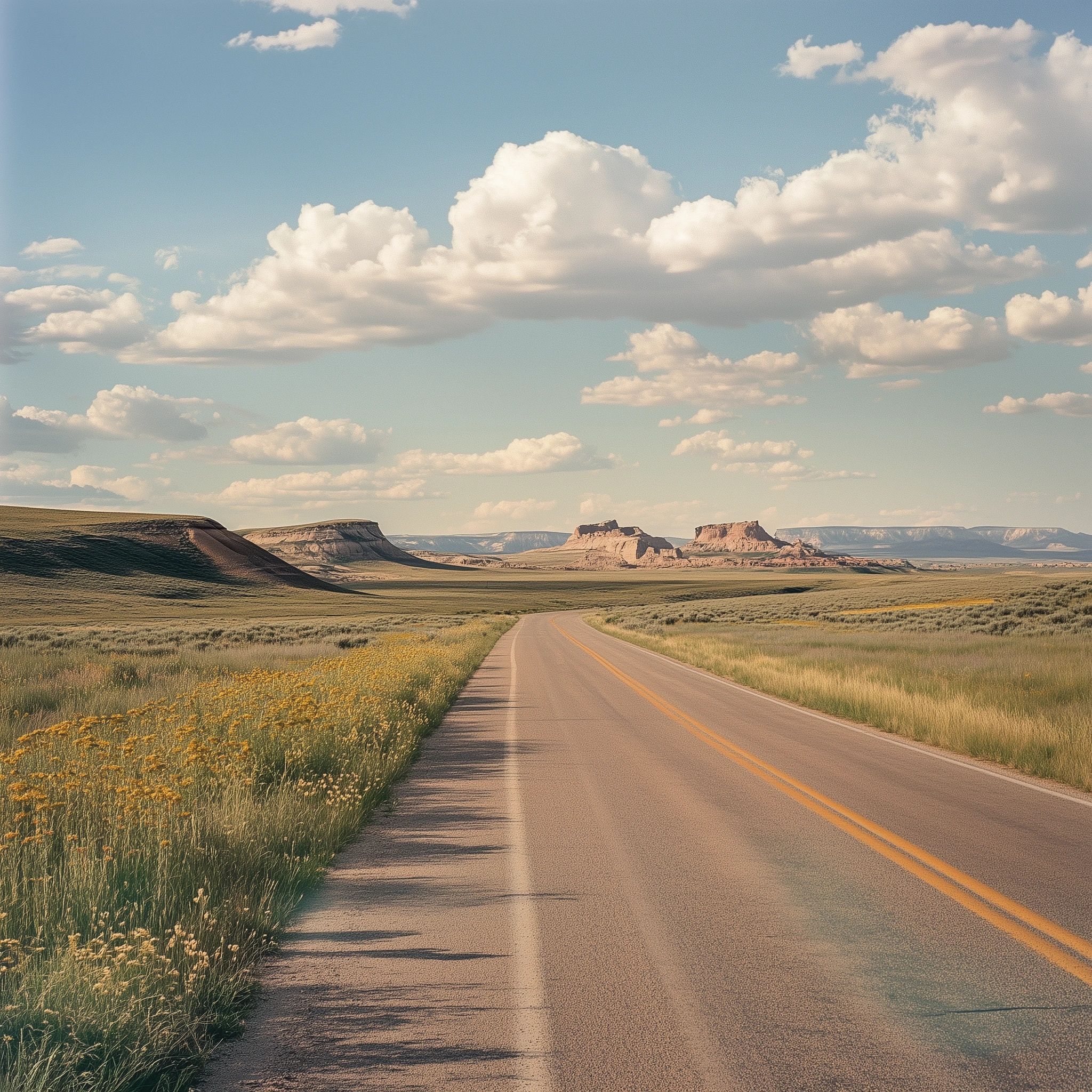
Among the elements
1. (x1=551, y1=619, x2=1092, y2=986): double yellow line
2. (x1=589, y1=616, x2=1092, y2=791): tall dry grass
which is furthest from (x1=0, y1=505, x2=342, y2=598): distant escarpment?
(x1=551, y1=619, x2=1092, y2=986): double yellow line

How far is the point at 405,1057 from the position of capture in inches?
165

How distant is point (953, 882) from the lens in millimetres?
6957

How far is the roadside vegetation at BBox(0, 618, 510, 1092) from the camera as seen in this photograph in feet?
13.5

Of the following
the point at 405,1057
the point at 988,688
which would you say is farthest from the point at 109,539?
the point at 405,1057

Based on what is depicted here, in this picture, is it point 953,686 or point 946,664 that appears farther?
point 946,664

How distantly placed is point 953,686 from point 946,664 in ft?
19.3

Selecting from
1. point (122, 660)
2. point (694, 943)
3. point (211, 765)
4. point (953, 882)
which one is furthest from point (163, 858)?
point (122, 660)

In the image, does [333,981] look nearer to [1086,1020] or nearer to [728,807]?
[1086,1020]

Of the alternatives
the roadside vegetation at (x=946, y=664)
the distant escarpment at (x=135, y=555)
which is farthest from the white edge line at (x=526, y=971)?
the distant escarpment at (x=135, y=555)

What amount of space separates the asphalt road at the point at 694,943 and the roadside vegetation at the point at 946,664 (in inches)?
106

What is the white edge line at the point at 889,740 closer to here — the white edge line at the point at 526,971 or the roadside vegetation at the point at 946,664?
the roadside vegetation at the point at 946,664

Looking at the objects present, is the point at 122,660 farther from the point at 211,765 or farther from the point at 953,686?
the point at 953,686

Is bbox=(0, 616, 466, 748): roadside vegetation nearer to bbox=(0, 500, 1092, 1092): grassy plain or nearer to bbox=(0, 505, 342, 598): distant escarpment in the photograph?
bbox=(0, 500, 1092, 1092): grassy plain

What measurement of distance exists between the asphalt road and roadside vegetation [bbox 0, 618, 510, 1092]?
31 cm
